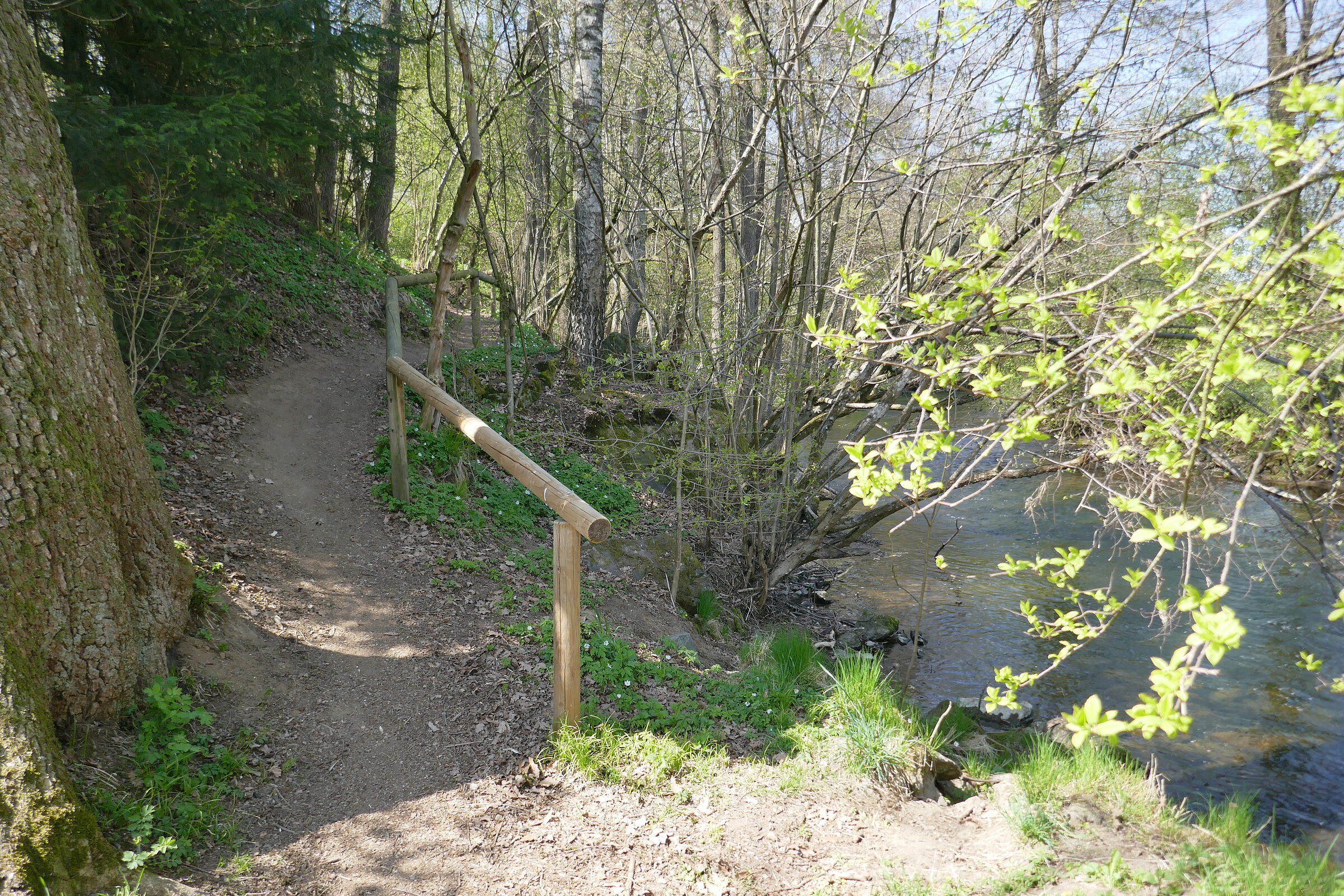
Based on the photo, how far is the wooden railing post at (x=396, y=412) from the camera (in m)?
6.04

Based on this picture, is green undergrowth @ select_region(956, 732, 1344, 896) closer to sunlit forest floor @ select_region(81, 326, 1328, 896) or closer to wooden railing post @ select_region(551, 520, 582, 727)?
sunlit forest floor @ select_region(81, 326, 1328, 896)

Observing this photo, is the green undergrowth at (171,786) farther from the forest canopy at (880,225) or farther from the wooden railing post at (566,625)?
the forest canopy at (880,225)

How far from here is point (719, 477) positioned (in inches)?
271

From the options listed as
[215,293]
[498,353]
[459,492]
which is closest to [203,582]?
[459,492]

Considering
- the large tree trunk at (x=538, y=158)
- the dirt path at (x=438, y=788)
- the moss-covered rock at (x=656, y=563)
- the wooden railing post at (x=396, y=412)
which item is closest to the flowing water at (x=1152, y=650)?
the moss-covered rock at (x=656, y=563)

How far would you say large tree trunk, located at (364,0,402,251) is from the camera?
10266 millimetres

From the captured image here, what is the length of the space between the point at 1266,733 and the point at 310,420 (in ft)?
29.6

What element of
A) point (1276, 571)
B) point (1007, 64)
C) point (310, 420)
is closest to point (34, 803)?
point (310, 420)

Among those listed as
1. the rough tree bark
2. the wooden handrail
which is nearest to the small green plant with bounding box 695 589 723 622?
the wooden handrail

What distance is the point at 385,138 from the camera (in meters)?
11.8

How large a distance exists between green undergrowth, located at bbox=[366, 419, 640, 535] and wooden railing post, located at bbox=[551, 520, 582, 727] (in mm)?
2510

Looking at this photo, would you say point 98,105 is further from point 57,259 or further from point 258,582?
point 258,582

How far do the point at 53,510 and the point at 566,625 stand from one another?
230 cm

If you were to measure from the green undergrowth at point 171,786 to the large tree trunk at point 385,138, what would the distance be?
7.90 metres
